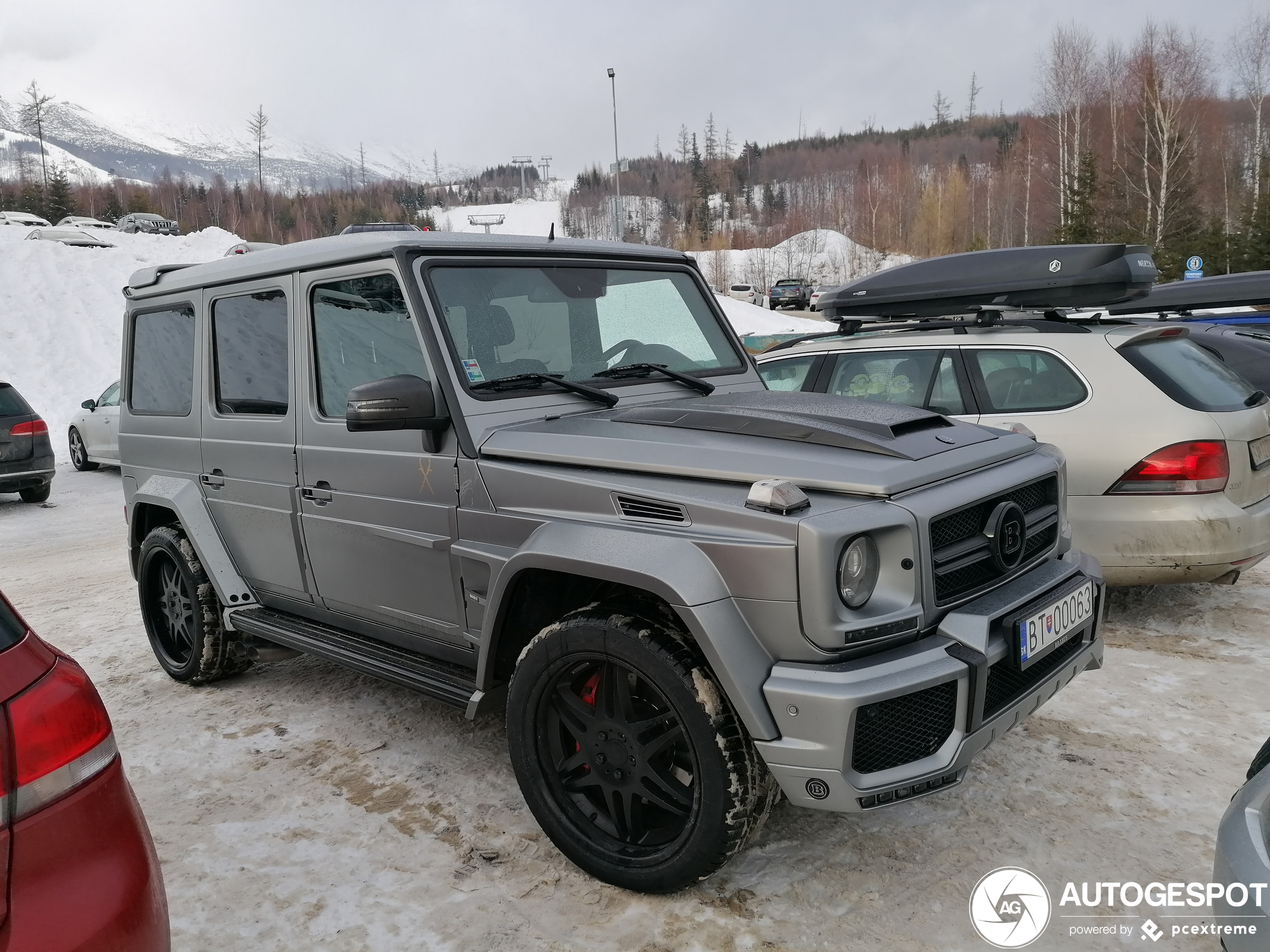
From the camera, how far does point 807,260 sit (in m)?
87.8

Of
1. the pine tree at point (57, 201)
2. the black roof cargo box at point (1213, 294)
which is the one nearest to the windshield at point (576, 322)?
the black roof cargo box at point (1213, 294)

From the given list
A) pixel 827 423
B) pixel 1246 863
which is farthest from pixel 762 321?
pixel 1246 863

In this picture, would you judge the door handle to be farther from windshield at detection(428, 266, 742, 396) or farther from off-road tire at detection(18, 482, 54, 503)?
off-road tire at detection(18, 482, 54, 503)

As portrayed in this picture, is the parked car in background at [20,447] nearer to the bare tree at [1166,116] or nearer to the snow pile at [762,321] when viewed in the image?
the snow pile at [762,321]

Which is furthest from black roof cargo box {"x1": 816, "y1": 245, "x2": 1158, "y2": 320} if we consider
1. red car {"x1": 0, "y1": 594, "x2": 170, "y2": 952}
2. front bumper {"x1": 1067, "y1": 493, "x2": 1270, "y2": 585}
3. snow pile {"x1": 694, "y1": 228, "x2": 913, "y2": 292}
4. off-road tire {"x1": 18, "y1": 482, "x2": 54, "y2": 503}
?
snow pile {"x1": 694, "y1": 228, "x2": 913, "y2": 292}

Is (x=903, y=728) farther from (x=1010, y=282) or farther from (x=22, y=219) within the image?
(x=22, y=219)

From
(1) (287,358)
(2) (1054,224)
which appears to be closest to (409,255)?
(1) (287,358)

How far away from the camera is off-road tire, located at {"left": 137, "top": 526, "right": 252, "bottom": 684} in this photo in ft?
15.1

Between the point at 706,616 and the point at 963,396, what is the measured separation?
3686 millimetres

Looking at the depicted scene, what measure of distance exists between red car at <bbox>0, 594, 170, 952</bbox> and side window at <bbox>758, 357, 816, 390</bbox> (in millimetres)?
5109

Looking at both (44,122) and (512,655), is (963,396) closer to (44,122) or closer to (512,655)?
(512,655)

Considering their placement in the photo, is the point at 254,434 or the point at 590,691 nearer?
the point at 590,691

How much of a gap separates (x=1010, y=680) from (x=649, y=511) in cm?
115
